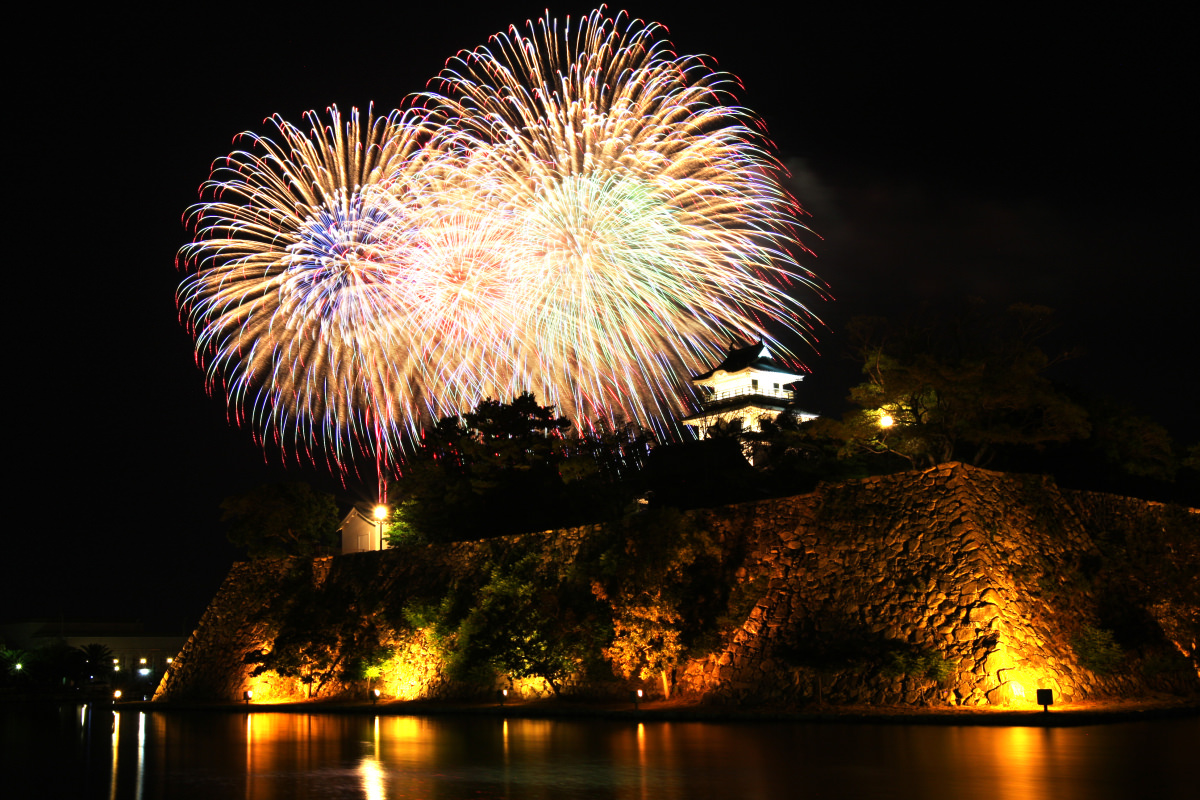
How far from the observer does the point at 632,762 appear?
11.9 metres

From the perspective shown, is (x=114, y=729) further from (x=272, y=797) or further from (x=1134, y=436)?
(x=1134, y=436)

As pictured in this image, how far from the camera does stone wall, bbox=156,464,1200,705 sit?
17.6 meters

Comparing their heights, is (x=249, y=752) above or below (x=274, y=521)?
below

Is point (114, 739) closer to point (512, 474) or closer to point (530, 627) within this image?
point (530, 627)

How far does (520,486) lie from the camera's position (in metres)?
32.0

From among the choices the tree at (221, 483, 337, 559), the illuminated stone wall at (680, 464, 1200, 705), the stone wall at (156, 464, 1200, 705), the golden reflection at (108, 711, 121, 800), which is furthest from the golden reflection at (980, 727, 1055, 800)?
the tree at (221, 483, 337, 559)

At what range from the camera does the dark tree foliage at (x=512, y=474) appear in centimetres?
3111

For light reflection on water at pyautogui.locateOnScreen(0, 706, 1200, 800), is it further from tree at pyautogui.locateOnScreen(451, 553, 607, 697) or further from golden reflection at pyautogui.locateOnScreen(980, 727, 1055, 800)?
tree at pyautogui.locateOnScreen(451, 553, 607, 697)

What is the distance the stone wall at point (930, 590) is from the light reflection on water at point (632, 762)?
2.14 metres

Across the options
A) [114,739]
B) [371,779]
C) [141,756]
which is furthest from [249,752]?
[114,739]

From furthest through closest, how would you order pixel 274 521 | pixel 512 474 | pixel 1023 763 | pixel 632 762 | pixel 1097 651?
1. pixel 274 521
2. pixel 512 474
3. pixel 1097 651
4. pixel 632 762
5. pixel 1023 763

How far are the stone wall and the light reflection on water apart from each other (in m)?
2.14

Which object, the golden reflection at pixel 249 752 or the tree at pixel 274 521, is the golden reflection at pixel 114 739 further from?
the tree at pixel 274 521

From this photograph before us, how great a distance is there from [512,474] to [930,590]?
1602cm
